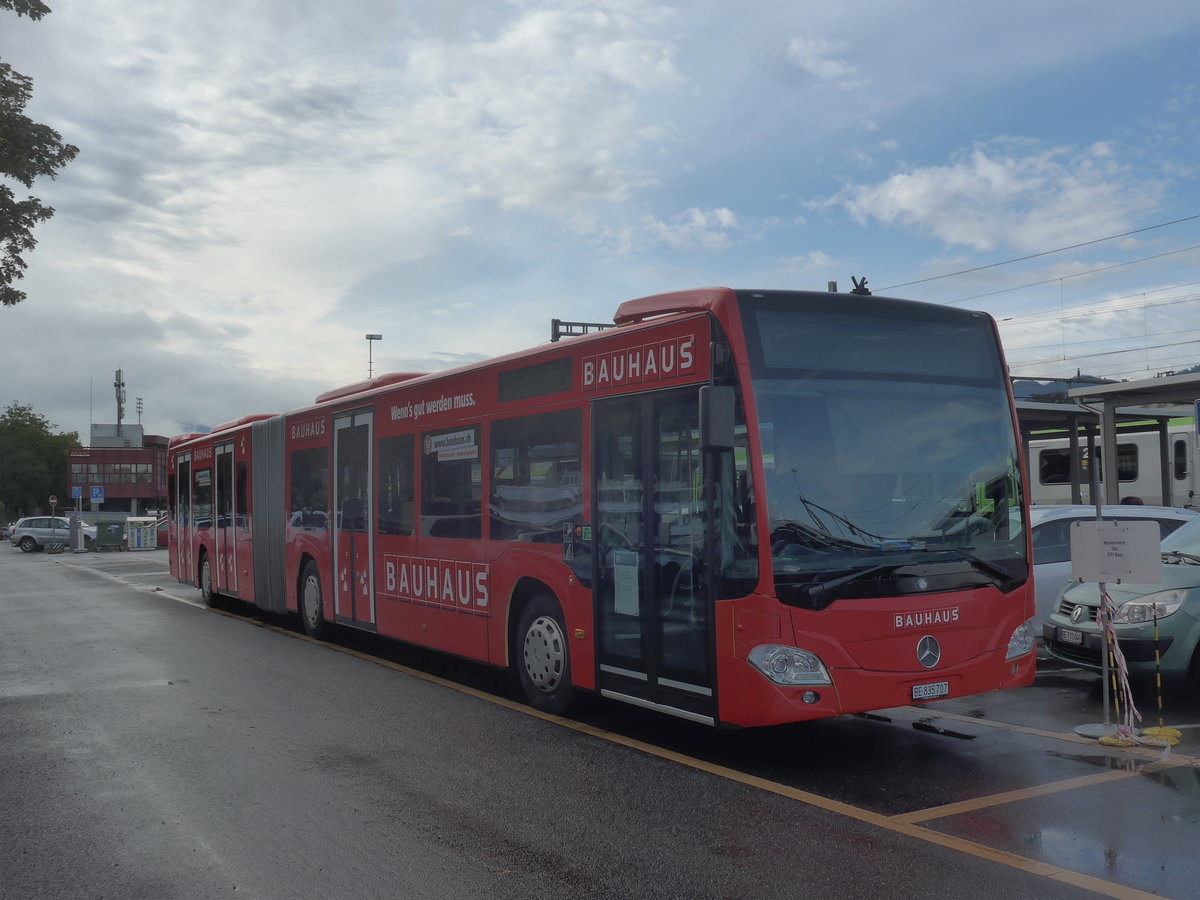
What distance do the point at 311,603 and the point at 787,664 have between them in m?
8.77

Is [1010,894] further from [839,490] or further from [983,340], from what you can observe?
[983,340]

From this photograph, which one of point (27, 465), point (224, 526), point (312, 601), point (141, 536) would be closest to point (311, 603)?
point (312, 601)

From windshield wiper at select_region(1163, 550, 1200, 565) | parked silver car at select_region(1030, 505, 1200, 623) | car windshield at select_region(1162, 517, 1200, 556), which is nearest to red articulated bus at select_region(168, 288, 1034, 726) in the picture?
windshield wiper at select_region(1163, 550, 1200, 565)

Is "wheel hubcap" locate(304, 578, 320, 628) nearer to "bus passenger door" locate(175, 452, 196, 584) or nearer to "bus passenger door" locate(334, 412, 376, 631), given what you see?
"bus passenger door" locate(334, 412, 376, 631)

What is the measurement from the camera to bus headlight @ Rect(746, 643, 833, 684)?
249 inches

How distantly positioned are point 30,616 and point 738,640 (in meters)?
15.0

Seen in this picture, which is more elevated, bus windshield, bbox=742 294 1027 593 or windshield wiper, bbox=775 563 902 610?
bus windshield, bbox=742 294 1027 593

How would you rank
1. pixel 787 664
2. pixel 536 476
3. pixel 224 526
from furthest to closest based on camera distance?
pixel 224 526 < pixel 536 476 < pixel 787 664

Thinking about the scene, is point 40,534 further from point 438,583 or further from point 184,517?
point 438,583

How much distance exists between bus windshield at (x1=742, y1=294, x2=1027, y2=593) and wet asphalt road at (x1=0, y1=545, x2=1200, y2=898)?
4.23 feet

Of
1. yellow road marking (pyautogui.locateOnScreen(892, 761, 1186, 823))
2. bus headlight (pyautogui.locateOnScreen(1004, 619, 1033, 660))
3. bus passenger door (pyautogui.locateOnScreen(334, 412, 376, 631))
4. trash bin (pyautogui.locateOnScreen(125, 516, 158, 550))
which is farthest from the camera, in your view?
trash bin (pyautogui.locateOnScreen(125, 516, 158, 550))

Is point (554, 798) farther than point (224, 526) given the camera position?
No

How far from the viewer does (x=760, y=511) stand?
20.9 feet

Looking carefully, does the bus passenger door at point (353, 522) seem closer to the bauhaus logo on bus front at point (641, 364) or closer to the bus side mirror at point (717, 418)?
the bauhaus logo on bus front at point (641, 364)
